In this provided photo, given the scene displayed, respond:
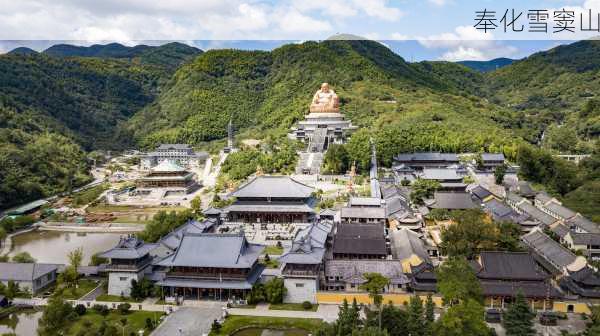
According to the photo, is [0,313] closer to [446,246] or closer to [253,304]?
[253,304]

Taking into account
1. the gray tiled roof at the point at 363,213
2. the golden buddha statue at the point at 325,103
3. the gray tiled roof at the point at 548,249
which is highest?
the golden buddha statue at the point at 325,103

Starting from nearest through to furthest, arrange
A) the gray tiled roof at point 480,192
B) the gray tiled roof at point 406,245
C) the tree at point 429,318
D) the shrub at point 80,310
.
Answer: the tree at point 429,318, the shrub at point 80,310, the gray tiled roof at point 406,245, the gray tiled roof at point 480,192

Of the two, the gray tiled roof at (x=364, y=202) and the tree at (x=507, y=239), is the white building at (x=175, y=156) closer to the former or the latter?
the gray tiled roof at (x=364, y=202)

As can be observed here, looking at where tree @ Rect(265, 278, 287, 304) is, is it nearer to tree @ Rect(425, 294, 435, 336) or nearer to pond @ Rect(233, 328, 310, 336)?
pond @ Rect(233, 328, 310, 336)

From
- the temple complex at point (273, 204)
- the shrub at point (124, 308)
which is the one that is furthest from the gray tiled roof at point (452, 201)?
the shrub at point (124, 308)

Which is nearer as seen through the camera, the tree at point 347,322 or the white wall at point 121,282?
the tree at point 347,322
